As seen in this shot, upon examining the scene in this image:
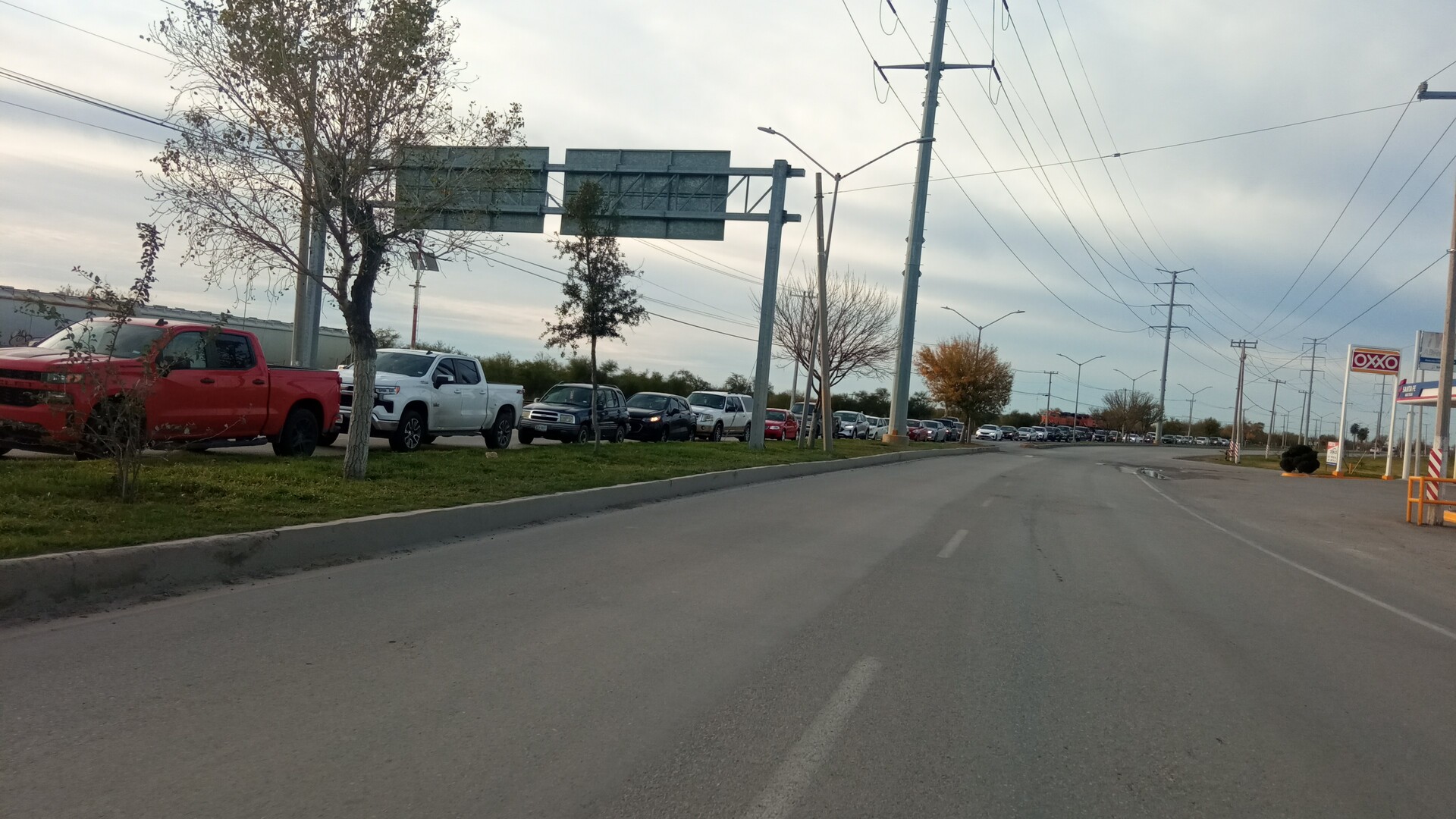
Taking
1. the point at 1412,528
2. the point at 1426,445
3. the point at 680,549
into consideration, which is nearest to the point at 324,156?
the point at 680,549

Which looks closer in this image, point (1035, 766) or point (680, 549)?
point (1035, 766)

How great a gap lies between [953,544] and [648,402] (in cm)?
1885

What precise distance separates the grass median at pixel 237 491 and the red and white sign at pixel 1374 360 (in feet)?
146

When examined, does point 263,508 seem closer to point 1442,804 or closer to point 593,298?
point 1442,804

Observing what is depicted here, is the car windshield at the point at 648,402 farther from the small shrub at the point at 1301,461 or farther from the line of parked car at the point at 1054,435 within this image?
the line of parked car at the point at 1054,435

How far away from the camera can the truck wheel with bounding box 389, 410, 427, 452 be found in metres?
16.9

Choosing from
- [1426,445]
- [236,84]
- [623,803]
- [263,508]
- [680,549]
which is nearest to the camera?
[623,803]

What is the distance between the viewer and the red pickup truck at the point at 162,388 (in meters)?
9.23

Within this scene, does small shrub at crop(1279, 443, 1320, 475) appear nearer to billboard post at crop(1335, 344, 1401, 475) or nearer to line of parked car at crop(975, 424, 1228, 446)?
billboard post at crop(1335, 344, 1401, 475)

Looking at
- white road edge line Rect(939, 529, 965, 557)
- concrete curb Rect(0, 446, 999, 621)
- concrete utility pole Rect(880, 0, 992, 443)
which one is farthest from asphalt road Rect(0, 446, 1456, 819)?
concrete utility pole Rect(880, 0, 992, 443)

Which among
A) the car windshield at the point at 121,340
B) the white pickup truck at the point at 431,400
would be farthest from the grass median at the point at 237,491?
the car windshield at the point at 121,340

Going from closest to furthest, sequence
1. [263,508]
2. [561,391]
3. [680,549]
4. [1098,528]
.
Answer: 1. [263,508]
2. [680,549]
3. [1098,528]
4. [561,391]

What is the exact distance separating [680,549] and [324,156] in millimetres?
5922

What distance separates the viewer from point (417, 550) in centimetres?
912
